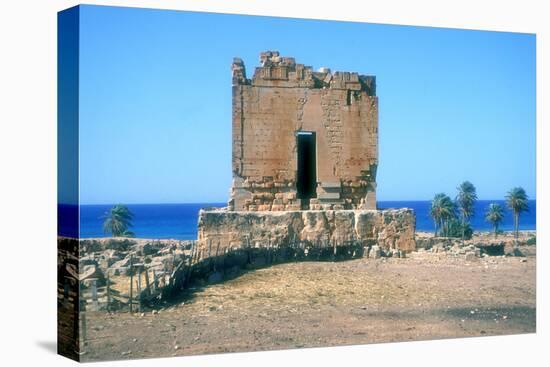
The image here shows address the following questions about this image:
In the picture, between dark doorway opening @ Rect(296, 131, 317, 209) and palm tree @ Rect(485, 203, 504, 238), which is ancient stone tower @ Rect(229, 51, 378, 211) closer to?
dark doorway opening @ Rect(296, 131, 317, 209)

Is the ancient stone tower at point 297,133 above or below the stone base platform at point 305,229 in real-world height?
above

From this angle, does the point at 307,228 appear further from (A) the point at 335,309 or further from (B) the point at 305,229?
(A) the point at 335,309

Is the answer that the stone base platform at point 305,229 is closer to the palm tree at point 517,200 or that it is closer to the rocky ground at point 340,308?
the rocky ground at point 340,308

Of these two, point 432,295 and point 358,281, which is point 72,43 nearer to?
point 358,281

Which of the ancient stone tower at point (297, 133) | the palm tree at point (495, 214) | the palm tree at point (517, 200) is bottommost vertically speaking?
the palm tree at point (495, 214)

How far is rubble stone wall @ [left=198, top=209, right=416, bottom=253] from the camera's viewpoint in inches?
575

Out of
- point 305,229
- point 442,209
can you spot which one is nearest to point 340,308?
point 305,229

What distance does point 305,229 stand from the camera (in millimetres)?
15016

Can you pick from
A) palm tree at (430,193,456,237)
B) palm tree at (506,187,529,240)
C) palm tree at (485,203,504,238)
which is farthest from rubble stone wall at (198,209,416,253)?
palm tree at (430,193,456,237)

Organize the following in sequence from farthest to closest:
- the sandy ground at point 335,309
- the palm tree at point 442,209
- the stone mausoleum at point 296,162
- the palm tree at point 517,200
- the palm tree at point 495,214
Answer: the palm tree at point 442,209 → the palm tree at point 495,214 → the palm tree at point 517,200 → the stone mausoleum at point 296,162 → the sandy ground at point 335,309

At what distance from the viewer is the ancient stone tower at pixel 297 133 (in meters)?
14.9

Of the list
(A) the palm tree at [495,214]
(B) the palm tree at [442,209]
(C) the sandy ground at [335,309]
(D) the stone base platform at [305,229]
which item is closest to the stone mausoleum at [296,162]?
(D) the stone base platform at [305,229]

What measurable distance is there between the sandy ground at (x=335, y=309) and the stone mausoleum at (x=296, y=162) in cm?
65

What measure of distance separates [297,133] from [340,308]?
125 inches
